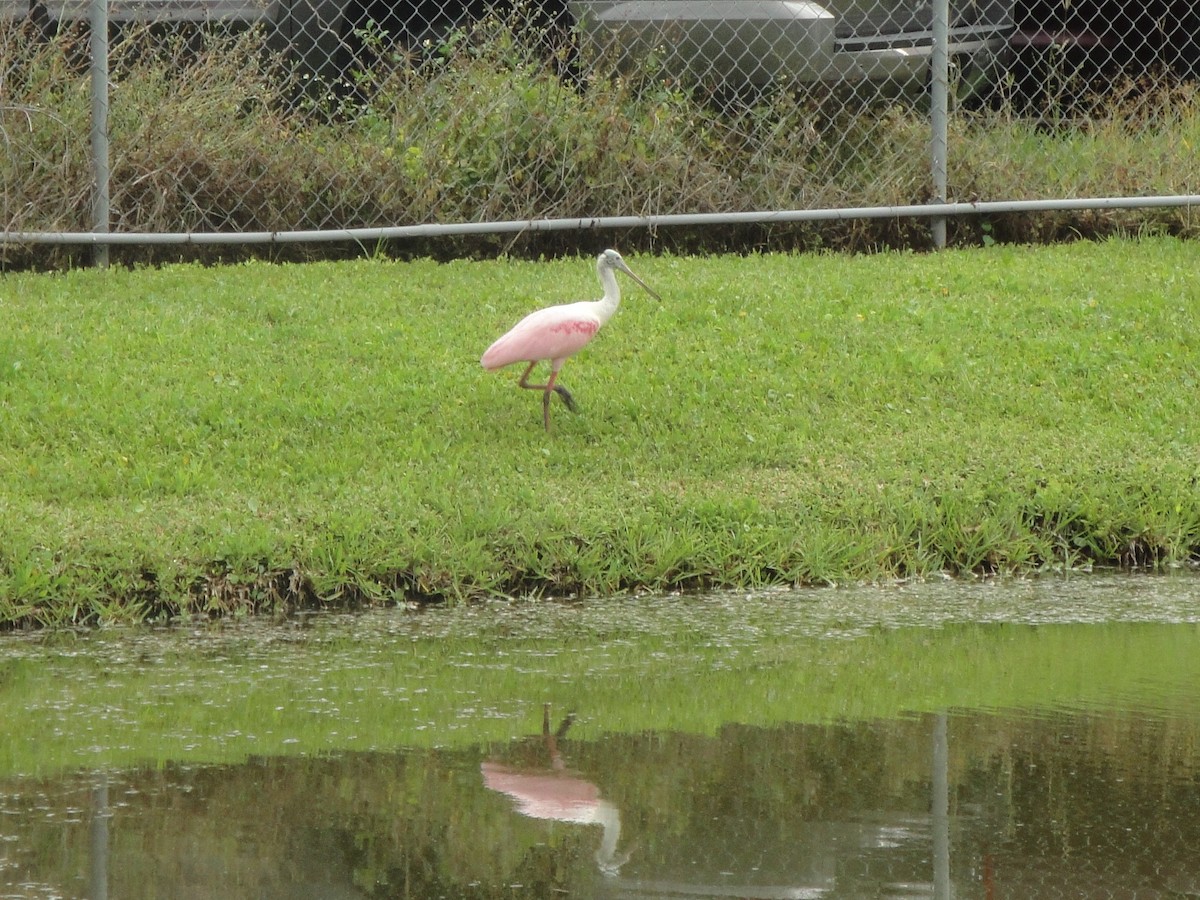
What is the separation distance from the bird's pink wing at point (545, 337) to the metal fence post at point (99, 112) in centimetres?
289

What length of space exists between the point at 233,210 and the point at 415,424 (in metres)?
2.73

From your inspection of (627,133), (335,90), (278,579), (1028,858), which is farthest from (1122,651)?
(335,90)

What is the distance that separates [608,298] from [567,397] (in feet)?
1.28

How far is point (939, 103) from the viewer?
29.7ft

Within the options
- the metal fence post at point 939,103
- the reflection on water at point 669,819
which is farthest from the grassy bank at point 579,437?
the reflection on water at point 669,819

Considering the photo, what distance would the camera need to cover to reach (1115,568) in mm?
6012

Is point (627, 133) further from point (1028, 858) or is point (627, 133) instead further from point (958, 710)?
point (1028, 858)

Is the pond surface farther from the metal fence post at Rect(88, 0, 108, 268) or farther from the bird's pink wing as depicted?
the metal fence post at Rect(88, 0, 108, 268)

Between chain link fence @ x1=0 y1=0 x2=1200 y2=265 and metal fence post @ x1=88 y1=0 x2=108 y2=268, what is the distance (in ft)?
0.05

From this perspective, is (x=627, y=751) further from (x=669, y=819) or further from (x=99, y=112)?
(x=99, y=112)

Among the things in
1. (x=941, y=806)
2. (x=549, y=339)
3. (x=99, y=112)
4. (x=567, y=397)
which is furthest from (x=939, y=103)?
(x=941, y=806)

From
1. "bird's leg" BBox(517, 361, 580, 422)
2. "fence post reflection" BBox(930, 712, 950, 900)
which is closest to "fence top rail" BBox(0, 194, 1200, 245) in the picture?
"bird's leg" BBox(517, 361, 580, 422)

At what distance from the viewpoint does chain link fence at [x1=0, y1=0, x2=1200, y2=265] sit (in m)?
8.73

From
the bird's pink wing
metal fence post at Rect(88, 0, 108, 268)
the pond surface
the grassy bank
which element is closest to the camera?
the pond surface
